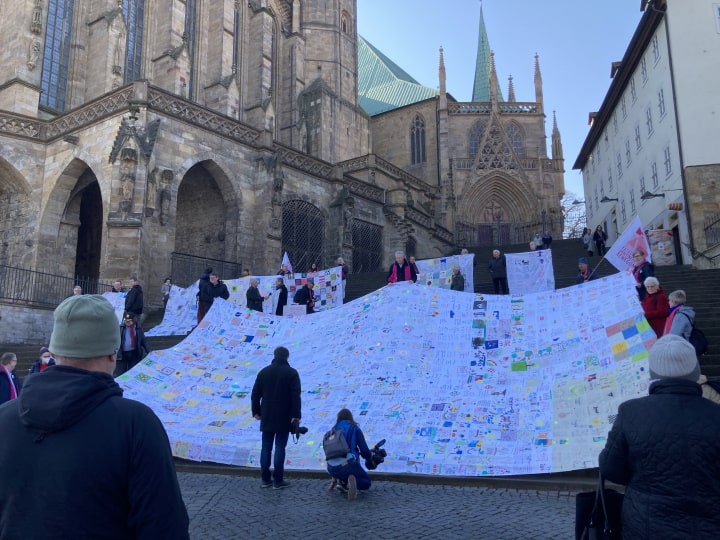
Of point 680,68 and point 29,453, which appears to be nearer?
point 29,453

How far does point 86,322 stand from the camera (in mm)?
1989

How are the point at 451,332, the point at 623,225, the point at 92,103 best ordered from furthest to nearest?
the point at 623,225
the point at 92,103
the point at 451,332

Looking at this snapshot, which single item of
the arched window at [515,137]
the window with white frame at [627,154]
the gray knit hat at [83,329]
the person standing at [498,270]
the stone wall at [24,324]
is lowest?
the gray knit hat at [83,329]

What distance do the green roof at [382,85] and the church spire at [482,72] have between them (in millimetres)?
4324

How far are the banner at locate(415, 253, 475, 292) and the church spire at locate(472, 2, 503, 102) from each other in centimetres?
3959

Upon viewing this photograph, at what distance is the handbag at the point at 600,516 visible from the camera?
2.79 metres

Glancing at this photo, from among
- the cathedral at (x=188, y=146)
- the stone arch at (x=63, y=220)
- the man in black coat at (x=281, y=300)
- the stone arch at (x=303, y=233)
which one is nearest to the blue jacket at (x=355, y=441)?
the man in black coat at (x=281, y=300)

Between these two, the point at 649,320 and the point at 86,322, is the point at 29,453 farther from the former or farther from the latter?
the point at 649,320

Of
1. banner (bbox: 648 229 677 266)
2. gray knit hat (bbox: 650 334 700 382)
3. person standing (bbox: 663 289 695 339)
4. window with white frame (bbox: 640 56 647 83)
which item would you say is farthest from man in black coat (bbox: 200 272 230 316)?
window with white frame (bbox: 640 56 647 83)

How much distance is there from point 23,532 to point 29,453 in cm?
22

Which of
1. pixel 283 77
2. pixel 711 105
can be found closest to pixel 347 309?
pixel 711 105

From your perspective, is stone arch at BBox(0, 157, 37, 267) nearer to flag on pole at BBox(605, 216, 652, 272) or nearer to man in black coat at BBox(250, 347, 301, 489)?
man in black coat at BBox(250, 347, 301, 489)

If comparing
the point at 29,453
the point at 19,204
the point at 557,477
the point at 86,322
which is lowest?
the point at 557,477

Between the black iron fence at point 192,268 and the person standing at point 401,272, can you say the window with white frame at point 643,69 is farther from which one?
the black iron fence at point 192,268
